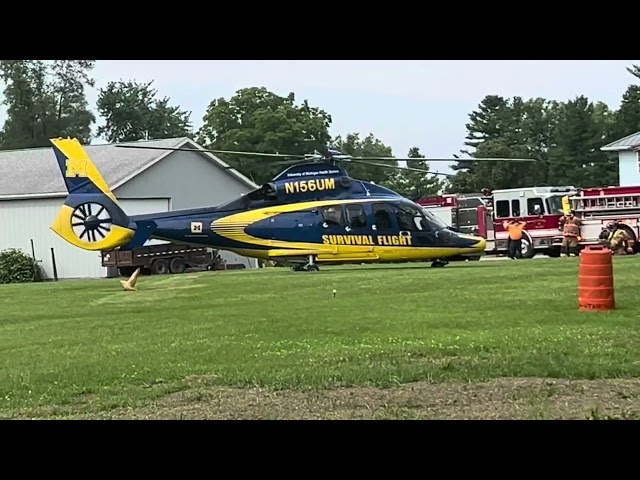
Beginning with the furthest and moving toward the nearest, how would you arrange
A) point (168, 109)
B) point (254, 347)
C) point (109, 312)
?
point (168, 109) → point (109, 312) → point (254, 347)

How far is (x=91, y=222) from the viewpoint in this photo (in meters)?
26.1

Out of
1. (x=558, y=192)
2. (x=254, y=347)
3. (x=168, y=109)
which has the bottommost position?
(x=254, y=347)

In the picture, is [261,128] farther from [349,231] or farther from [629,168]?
[349,231]

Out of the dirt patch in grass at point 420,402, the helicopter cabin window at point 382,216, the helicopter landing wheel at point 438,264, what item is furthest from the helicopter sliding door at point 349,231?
the dirt patch in grass at point 420,402

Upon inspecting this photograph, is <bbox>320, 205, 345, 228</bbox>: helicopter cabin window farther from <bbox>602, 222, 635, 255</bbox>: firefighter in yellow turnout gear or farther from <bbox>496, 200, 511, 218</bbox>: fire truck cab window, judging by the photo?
<bbox>496, 200, 511, 218</bbox>: fire truck cab window

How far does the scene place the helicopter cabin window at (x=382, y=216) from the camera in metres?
25.6

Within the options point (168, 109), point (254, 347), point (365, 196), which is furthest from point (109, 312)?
point (168, 109)

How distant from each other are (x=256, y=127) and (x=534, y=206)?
3559 cm

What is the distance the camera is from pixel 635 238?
3064 centimetres

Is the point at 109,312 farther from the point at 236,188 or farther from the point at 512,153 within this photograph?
the point at 512,153

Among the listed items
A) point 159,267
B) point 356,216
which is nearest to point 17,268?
point 159,267
